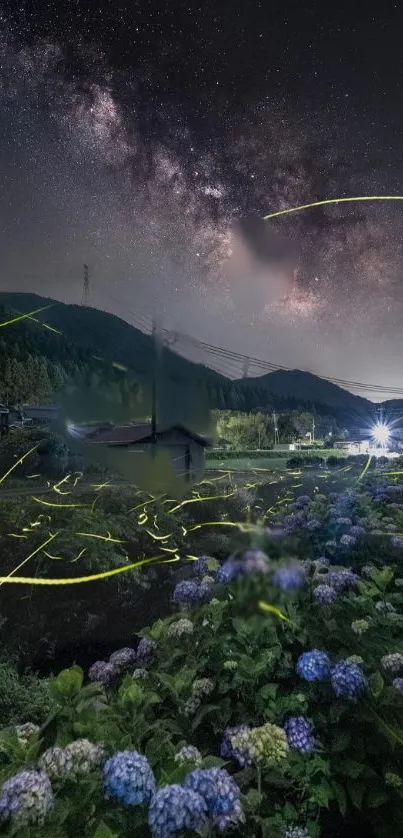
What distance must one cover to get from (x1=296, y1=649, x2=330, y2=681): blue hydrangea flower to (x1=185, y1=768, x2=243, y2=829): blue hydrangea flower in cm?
113

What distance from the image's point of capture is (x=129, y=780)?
2.25 metres

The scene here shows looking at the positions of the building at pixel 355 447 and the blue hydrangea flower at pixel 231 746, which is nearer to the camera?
the blue hydrangea flower at pixel 231 746

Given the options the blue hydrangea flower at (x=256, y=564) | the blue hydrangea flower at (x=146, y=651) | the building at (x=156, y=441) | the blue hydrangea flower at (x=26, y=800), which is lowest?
the blue hydrangea flower at (x=146, y=651)

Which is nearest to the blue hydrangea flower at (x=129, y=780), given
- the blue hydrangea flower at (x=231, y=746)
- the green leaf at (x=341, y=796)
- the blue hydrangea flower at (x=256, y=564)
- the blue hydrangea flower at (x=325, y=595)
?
the blue hydrangea flower at (x=231, y=746)

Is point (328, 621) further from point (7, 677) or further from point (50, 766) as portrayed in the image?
point (7, 677)

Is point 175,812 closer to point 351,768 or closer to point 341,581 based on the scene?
point 351,768

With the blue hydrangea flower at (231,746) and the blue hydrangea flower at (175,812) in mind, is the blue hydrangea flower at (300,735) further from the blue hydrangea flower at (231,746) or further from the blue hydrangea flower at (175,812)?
the blue hydrangea flower at (175,812)

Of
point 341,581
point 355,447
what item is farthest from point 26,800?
point 355,447

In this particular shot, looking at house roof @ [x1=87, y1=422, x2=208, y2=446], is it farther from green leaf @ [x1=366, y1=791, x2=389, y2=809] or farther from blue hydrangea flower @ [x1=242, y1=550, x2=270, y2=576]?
green leaf @ [x1=366, y1=791, x2=389, y2=809]

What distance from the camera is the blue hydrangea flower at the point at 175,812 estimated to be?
2035 millimetres

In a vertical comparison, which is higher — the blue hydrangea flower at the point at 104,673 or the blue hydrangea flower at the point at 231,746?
the blue hydrangea flower at the point at 231,746

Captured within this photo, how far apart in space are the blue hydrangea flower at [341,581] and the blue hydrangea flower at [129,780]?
2511mm

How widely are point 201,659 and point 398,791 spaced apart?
5.07 feet

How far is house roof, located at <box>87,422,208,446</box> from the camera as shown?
9.79ft
